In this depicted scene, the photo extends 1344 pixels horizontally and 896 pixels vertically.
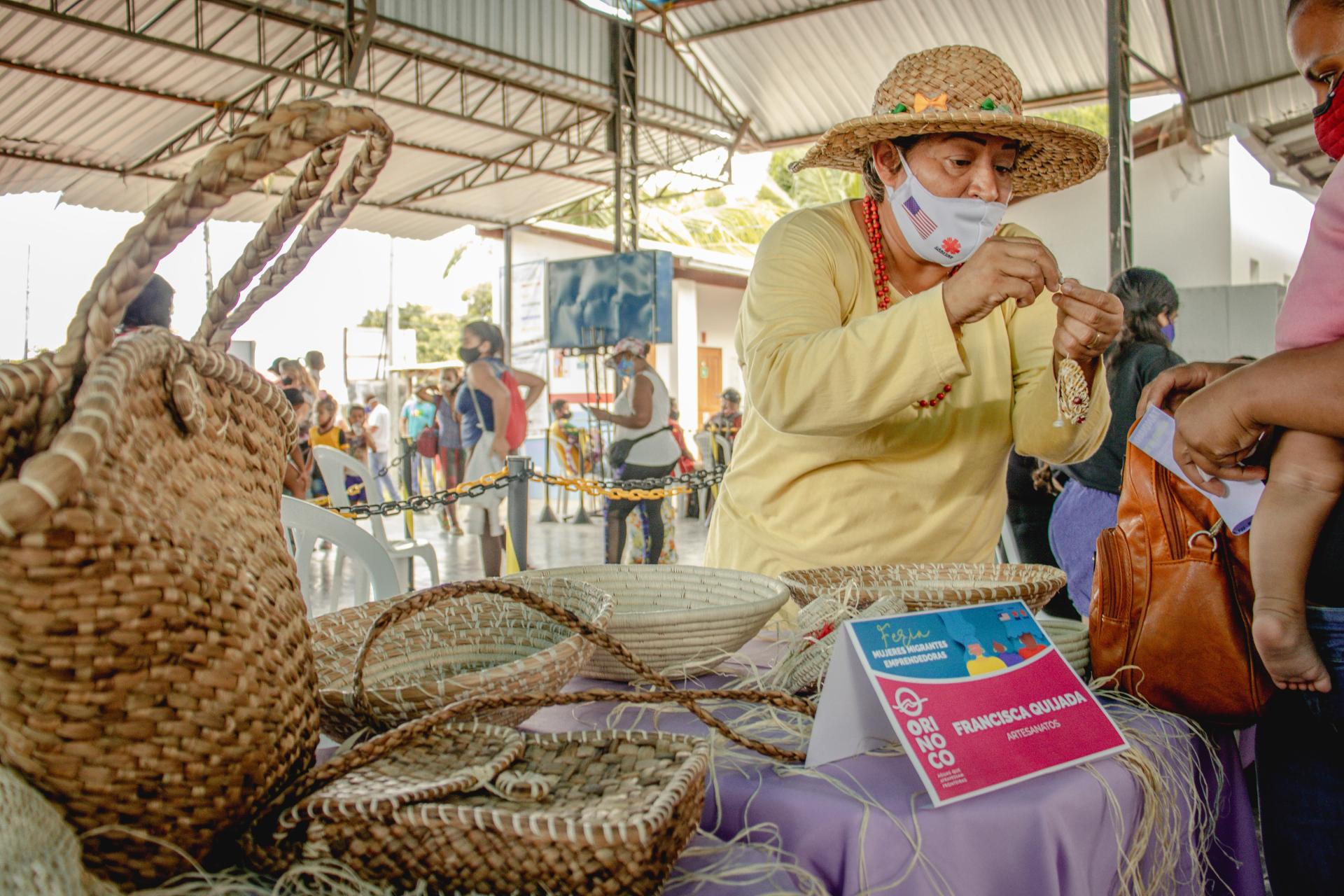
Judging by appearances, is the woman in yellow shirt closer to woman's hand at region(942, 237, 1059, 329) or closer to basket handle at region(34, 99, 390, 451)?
woman's hand at region(942, 237, 1059, 329)

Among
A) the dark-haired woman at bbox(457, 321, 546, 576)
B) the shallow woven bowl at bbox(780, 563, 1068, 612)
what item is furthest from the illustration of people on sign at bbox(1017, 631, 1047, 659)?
the dark-haired woman at bbox(457, 321, 546, 576)

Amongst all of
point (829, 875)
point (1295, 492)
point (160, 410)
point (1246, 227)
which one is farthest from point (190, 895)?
point (1246, 227)

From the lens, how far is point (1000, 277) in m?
1.26

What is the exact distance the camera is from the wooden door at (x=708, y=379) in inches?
668

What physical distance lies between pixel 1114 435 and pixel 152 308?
9.74ft

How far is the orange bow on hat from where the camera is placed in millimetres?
1519

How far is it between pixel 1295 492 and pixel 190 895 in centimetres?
112

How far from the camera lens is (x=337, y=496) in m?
4.86

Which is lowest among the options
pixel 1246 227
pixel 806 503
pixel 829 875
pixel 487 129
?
pixel 829 875

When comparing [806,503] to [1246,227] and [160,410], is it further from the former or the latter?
[1246,227]

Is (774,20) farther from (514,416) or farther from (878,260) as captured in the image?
(878,260)

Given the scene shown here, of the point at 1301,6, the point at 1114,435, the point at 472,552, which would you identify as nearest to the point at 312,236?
the point at 1301,6

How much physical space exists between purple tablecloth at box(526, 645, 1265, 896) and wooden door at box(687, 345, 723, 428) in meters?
15.9

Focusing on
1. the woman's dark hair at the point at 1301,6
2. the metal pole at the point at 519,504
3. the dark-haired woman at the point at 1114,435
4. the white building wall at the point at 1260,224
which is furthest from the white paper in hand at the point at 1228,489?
the white building wall at the point at 1260,224
